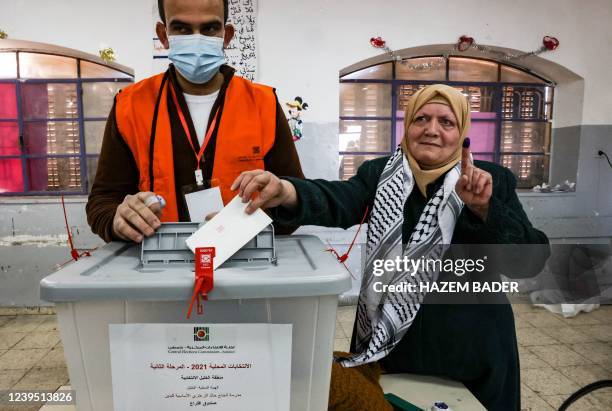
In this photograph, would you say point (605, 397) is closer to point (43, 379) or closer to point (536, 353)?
point (536, 353)

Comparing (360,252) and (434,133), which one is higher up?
(434,133)

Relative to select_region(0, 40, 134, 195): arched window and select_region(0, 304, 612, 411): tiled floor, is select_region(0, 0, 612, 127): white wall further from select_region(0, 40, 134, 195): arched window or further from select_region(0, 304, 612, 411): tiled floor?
select_region(0, 304, 612, 411): tiled floor

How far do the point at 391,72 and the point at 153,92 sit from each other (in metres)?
3.10

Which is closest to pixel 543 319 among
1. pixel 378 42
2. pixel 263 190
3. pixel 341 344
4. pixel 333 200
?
pixel 341 344

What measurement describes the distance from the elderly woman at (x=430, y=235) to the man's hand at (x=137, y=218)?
0.97 feet

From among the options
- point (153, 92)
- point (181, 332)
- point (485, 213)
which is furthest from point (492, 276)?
point (153, 92)

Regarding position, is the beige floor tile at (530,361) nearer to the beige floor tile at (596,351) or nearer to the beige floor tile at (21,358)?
the beige floor tile at (596,351)

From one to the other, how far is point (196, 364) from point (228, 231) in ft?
0.67

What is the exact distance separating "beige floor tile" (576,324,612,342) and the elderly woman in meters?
2.68

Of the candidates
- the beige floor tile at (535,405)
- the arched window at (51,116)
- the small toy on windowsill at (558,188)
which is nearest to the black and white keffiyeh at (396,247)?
the beige floor tile at (535,405)

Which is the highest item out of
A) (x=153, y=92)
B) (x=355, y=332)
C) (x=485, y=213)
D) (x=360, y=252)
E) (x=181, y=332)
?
(x=153, y=92)

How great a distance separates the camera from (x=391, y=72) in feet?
12.8

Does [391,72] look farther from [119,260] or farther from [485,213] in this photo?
[119,260]

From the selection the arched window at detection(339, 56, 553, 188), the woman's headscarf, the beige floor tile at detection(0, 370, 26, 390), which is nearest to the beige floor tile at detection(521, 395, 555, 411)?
the woman's headscarf
